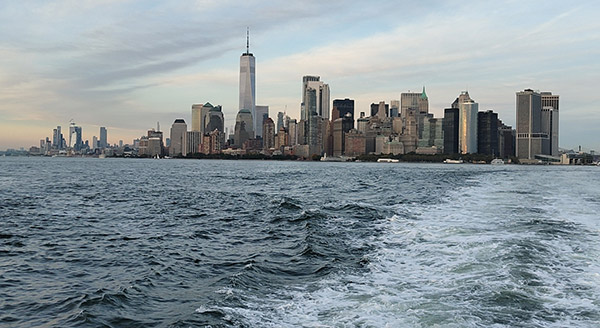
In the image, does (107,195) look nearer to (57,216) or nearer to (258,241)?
(57,216)

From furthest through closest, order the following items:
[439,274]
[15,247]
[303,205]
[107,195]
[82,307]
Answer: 1. [107,195]
2. [303,205]
3. [15,247]
4. [439,274]
5. [82,307]

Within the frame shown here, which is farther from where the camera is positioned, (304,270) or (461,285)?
(304,270)

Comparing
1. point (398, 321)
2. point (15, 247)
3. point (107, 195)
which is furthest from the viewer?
point (107, 195)

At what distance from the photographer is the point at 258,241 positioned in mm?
19922

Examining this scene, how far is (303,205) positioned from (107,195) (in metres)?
17.8

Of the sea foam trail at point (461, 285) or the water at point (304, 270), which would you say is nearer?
the sea foam trail at point (461, 285)

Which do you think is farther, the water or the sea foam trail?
the water

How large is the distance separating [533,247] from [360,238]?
6413 mm

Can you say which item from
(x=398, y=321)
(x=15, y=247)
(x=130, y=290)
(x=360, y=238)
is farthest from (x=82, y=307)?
(x=360, y=238)

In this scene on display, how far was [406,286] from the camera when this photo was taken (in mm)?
12594

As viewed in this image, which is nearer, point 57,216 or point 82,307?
point 82,307

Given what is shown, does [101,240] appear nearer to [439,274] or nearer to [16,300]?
[16,300]

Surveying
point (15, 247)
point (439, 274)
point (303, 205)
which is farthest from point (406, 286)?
point (303, 205)

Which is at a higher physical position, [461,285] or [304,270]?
[461,285]
